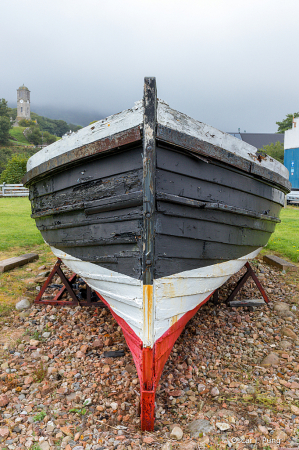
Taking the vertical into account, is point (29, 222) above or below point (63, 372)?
above

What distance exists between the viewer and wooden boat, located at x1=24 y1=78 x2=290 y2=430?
213cm

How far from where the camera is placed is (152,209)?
2090 millimetres

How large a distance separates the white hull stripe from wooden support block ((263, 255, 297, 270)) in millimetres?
3022

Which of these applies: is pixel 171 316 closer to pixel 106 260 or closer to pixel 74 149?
pixel 106 260

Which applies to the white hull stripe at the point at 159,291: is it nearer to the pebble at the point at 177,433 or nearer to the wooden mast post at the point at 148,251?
the wooden mast post at the point at 148,251

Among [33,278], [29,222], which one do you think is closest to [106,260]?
[33,278]

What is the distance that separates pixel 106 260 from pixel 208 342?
173 cm

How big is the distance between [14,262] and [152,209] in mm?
4513

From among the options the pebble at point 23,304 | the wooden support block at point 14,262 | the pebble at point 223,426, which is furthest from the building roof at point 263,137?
the pebble at point 223,426

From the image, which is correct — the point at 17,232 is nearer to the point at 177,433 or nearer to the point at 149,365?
the point at 149,365

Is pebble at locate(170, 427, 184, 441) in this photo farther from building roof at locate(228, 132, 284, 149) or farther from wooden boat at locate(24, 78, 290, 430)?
building roof at locate(228, 132, 284, 149)

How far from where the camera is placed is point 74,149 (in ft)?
8.05

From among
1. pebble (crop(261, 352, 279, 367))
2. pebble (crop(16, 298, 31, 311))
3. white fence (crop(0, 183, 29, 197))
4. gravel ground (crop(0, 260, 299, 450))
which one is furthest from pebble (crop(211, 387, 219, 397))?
white fence (crop(0, 183, 29, 197))

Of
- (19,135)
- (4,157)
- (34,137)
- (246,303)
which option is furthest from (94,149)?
(19,135)
